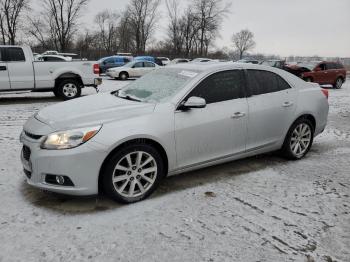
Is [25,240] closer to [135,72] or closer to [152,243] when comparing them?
[152,243]

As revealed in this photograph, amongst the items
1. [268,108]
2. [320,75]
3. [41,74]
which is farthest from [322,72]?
[268,108]

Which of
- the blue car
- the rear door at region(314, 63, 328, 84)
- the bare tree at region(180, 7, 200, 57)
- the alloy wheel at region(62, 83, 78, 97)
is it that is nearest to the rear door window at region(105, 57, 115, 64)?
the blue car

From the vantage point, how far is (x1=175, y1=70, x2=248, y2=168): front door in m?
4.03

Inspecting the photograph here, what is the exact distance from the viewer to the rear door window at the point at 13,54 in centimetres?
1020

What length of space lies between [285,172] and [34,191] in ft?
10.9

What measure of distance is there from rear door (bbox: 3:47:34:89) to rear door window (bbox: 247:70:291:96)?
8.07m

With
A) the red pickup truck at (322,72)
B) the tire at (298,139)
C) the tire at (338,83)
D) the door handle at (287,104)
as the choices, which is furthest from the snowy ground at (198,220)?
the tire at (338,83)

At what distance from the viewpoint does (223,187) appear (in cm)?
427

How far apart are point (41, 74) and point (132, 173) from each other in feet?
27.4

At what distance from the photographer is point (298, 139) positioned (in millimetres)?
5340

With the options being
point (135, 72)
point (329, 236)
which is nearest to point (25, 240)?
point (329, 236)

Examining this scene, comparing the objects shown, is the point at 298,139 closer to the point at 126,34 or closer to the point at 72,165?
the point at 72,165

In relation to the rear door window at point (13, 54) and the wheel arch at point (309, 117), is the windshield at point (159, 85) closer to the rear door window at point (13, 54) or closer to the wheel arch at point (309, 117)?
the wheel arch at point (309, 117)

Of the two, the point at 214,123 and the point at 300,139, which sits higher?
the point at 214,123
